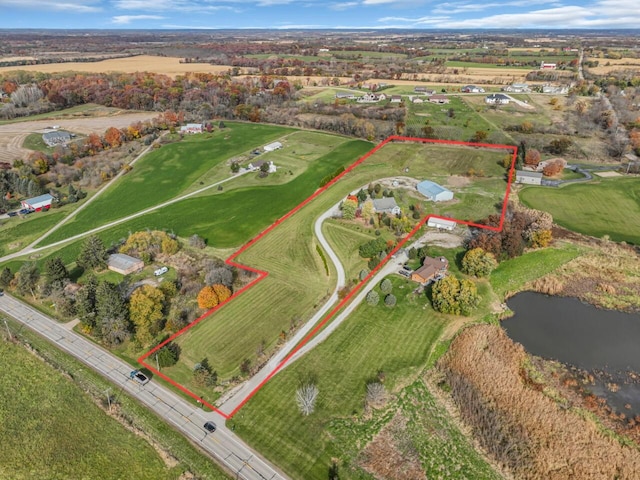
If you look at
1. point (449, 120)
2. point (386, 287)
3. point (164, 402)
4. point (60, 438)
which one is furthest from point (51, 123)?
point (386, 287)

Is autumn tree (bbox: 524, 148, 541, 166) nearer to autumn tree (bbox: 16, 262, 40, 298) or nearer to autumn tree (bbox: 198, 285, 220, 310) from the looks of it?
autumn tree (bbox: 198, 285, 220, 310)

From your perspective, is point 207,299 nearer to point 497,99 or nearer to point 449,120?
point 449,120

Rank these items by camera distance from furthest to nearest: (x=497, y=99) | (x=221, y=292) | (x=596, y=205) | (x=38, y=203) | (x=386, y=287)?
(x=497, y=99) → (x=38, y=203) → (x=596, y=205) → (x=386, y=287) → (x=221, y=292)

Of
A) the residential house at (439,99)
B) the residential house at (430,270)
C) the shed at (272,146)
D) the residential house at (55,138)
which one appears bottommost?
the residential house at (430,270)

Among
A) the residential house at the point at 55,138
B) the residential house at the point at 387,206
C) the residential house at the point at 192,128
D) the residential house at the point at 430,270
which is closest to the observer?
the residential house at the point at 430,270

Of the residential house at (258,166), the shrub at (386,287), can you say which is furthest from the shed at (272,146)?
the shrub at (386,287)

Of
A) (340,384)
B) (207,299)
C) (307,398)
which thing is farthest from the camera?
(207,299)

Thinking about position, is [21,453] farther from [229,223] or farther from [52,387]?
[229,223]

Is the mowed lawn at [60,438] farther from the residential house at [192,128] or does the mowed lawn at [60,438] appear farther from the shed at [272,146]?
the residential house at [192,128]
